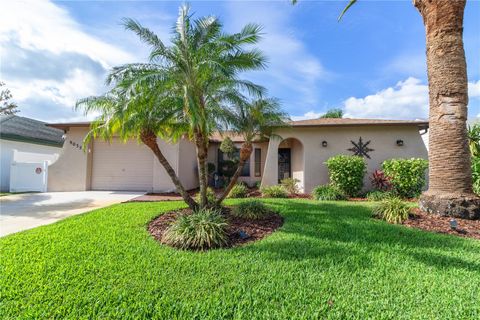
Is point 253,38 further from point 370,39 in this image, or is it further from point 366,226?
point 370,39

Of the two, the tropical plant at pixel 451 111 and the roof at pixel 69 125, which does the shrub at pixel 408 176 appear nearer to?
the tropical plant at pixel 451 111

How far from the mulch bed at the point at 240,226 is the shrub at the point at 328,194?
4360mm

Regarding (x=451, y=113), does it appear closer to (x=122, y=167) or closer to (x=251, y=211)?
(x=251, y=211)

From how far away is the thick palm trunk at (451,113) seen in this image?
6.81 m

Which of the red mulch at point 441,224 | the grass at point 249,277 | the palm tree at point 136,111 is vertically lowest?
the grass at point 249,277

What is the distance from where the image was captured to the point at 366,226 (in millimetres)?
6352

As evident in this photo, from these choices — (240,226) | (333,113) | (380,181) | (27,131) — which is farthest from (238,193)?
(333,113)

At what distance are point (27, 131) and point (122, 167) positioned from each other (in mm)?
9265

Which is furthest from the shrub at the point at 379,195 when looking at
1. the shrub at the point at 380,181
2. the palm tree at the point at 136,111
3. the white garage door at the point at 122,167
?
the white garage door at the point at 122,167

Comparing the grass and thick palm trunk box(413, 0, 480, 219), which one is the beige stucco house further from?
the grass

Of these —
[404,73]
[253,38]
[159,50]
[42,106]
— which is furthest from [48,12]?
[404,73]

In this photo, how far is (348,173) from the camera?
1169cm

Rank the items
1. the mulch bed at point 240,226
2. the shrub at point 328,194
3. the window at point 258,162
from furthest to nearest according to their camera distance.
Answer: the window at point 258,162
the shrub at point 328,194
the mulch bed at point 240,226

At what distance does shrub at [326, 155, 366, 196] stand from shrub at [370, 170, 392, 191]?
739 millimetres
